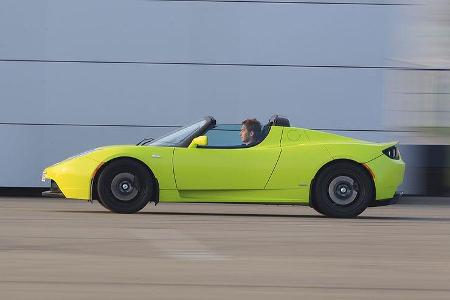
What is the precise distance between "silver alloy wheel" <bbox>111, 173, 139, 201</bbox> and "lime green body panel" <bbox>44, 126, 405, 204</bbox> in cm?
23

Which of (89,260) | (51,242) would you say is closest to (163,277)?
(89,260)

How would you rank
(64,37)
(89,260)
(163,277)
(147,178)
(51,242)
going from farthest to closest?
(64,37) → (147,178) → (51,242) → (89,260) → (163,277)

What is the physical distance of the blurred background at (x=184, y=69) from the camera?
781 inches

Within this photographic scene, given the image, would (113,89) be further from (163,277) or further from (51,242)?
(163,277)

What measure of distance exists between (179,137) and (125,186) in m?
0.89

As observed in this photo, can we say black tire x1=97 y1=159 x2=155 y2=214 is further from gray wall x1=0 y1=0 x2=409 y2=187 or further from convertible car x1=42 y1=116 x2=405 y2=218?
gray wall x1=0 y1=0 x2=409 y2=187

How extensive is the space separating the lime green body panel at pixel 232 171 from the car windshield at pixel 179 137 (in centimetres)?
20

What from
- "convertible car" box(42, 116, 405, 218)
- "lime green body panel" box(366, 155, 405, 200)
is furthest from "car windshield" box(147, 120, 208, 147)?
"lime green body panel" box(366, 155, 405, 200)

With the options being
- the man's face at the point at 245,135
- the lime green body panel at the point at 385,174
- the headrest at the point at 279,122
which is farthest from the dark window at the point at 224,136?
the lime green body panel at the point at 385,174

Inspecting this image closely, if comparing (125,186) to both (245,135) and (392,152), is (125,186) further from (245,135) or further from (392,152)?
(392,152)

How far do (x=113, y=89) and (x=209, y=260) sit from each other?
35.6 feet

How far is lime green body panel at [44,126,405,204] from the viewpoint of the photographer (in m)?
14.5

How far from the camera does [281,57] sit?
20.1 m

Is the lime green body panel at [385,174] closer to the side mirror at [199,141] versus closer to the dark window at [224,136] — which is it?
the dark window at [224,136]
